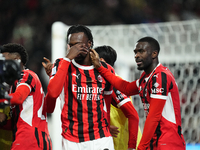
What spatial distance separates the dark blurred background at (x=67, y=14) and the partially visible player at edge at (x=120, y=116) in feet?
19.2

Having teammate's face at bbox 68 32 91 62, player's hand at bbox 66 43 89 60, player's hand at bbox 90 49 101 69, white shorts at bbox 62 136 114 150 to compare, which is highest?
teammate's face at bbox 68 32 91 62

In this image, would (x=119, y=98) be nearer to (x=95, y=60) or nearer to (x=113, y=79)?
(x=113, y=79)

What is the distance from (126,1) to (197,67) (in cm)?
574

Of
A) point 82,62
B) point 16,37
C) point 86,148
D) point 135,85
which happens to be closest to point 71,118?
point 86,148

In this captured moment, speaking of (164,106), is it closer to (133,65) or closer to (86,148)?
(86,148)

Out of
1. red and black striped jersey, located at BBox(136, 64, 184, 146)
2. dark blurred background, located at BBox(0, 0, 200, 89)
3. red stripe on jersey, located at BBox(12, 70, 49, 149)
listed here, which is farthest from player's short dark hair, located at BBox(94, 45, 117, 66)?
dark blurred background, located at BBox(0, 0, 200, 89)

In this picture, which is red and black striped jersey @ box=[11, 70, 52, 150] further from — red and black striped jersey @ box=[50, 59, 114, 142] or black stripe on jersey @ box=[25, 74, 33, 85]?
red and black striped jersey @ box=[50, 59, 114, 142]

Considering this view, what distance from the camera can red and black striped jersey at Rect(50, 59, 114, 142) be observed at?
2186 mm

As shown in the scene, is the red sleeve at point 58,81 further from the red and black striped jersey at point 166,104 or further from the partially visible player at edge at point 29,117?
the red and black striped jersey at point 166,104

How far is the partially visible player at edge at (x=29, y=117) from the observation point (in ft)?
7.22

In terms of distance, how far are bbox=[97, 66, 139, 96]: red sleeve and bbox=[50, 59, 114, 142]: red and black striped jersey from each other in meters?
0.08

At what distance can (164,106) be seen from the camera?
2.23 meters

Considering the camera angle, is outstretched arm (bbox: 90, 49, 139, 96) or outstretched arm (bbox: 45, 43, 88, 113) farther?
outstretched arm (bbox: 90, 49, 139, 96)

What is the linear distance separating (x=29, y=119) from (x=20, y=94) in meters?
0.27
